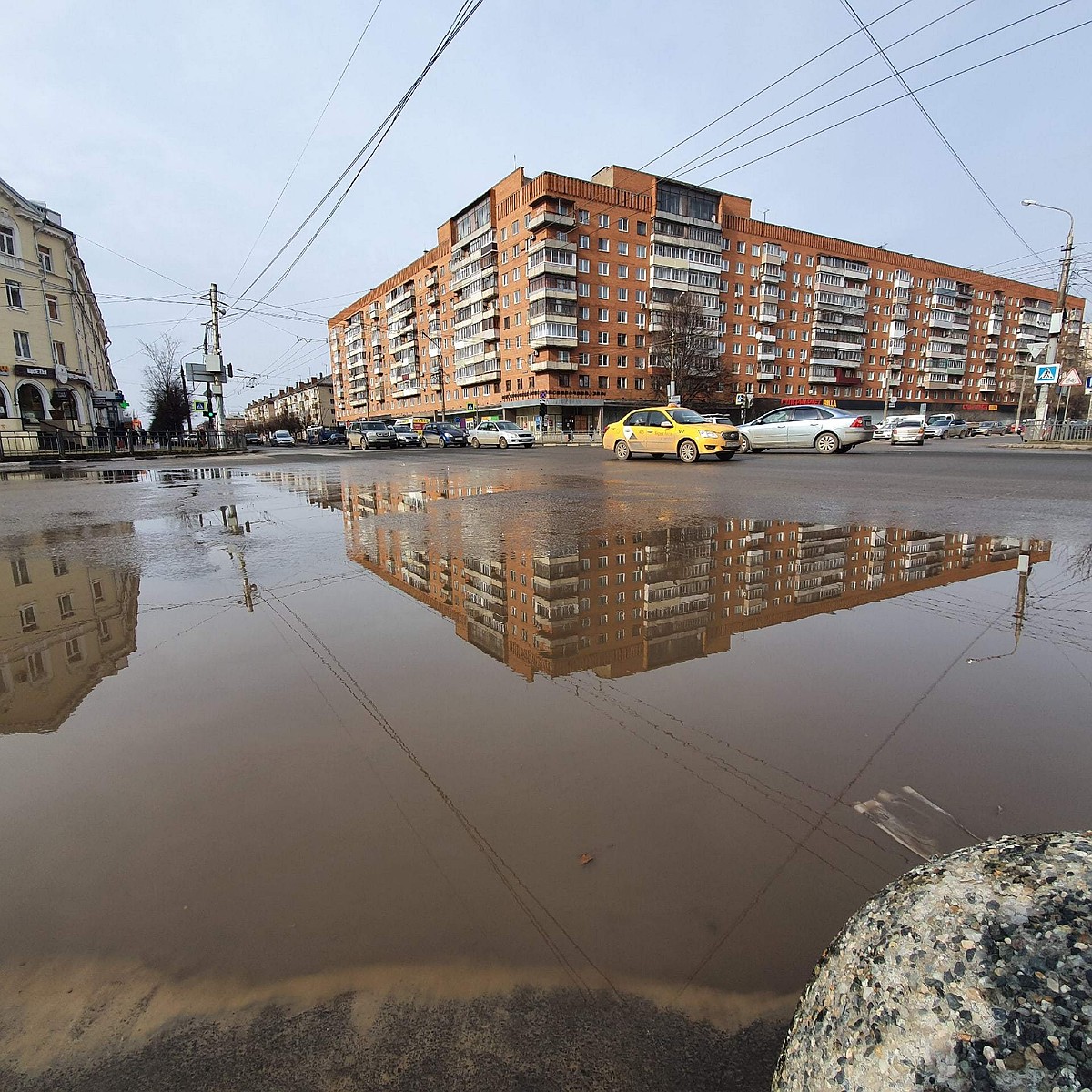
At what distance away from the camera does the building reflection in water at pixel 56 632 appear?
2799 mm

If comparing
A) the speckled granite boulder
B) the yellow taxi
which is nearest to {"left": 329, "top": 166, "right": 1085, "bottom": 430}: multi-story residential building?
the yellow taxi

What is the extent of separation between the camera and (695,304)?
212 feet

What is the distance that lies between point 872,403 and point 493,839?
100098mm

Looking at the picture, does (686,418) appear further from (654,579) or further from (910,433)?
(910,433)

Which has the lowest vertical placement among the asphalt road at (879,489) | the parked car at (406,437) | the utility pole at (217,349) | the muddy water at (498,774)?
the muddy water at (498,774)

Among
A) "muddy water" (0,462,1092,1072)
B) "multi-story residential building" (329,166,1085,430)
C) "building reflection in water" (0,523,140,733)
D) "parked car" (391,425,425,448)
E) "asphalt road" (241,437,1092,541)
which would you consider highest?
"multi-story residential building" (329,166,1085,430)

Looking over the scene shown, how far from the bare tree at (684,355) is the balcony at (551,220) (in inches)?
510

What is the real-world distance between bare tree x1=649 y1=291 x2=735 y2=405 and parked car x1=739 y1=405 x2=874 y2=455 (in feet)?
119

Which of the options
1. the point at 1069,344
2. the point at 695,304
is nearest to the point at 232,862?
the point at 1069,344

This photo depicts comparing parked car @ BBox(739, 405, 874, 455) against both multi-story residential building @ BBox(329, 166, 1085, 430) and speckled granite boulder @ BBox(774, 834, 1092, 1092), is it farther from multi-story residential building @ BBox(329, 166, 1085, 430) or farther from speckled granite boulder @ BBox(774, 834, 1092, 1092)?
multi-story residential building @ BBox(329, 166, 1085, 430)

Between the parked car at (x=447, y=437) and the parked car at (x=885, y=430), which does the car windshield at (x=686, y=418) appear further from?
the parked car at (x=885, y=430)

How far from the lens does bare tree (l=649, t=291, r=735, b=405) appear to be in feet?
189

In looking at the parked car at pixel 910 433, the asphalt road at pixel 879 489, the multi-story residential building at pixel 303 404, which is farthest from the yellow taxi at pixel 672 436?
the multi-story residential building at pixel 303 404

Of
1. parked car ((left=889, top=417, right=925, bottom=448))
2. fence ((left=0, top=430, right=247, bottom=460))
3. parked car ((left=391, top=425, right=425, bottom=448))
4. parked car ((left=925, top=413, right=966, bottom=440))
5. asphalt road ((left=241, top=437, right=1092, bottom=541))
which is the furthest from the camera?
parked car ((left=925, top=413, right=966, bottom=440))
